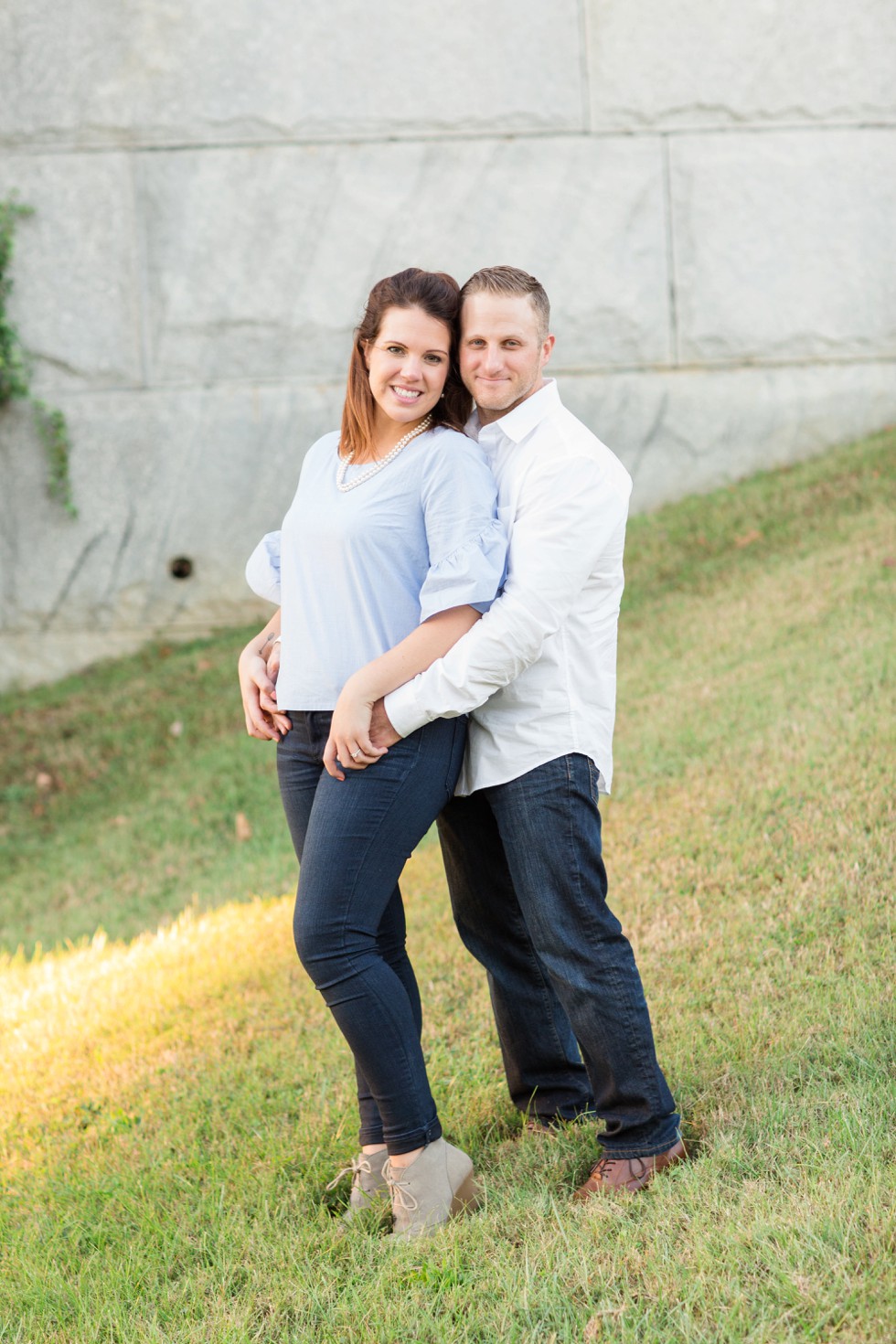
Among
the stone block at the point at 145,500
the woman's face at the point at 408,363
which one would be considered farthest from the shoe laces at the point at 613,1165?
the stone block at the point at 145,500

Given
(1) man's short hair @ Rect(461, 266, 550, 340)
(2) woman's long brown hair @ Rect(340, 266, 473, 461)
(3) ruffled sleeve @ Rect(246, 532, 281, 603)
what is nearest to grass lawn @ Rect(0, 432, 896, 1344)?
(3) ruffled sleeve @ Rect(246, 532, 281, 603)

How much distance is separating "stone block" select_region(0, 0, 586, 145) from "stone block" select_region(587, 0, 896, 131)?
32cm

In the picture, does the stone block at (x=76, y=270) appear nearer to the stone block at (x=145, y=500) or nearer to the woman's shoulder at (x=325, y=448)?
the stone block at (x=145, y=500)

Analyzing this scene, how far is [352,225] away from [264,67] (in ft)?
3.91

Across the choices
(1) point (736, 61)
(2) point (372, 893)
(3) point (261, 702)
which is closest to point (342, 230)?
(1) point (736, 61)

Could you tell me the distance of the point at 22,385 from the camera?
8891mm

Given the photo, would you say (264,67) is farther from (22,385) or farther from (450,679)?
(450,679)

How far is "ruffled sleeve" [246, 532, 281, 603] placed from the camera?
3082 millimetres

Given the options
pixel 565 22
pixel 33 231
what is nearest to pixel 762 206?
pixel 565 22

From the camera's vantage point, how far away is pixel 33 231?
8.83 meters

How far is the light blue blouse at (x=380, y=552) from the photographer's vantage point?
8.54ft

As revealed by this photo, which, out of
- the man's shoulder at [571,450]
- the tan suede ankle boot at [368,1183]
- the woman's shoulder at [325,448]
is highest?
the woman's shoulder at [325,448]

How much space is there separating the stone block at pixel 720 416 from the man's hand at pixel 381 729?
7.07m

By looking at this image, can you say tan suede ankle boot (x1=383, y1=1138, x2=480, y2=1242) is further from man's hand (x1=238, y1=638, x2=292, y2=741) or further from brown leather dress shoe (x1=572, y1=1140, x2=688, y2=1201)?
man's hand (x1=238, y1=638, x2=292, y2=741)
